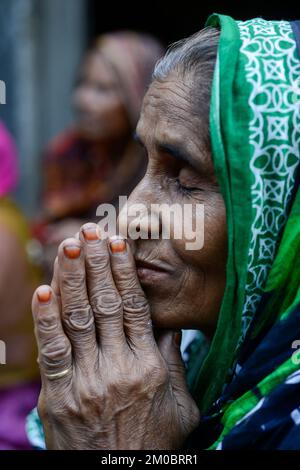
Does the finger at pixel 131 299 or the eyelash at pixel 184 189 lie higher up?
the eyelash at pixel 184 189

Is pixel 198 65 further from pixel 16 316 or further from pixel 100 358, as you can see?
pixel 16 316

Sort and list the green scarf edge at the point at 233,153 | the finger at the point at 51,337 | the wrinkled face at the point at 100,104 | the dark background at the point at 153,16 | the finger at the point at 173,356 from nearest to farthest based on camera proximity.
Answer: the green scarf edge at the point at 233,153 → the finger at the point at 51,337 → the finger at the point at 173,356 → the wrinkled face at the point at 100,104 → the dark background at the point at 153,16

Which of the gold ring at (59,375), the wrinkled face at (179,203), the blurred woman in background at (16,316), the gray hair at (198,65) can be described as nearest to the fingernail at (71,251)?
the wrinkled face at (179,203)

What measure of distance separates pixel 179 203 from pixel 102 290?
288mm

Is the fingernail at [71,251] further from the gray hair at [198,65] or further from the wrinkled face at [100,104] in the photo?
the wrinkled face at [100,104]

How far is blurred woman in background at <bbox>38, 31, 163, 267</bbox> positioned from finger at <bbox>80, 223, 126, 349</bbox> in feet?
9.74

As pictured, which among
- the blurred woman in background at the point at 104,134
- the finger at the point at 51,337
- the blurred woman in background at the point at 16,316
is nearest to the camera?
the finger at the point at 51,337

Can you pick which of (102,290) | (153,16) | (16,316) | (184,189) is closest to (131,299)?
(102,290)

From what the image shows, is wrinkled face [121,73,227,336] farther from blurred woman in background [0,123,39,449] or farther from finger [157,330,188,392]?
blurred woman in background [0,123,39,449]

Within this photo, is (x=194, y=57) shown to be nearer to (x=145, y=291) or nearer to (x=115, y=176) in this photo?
(x=145, y=291)

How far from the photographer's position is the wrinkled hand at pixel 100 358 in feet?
Result: 6.06

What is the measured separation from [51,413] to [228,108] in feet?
2.81

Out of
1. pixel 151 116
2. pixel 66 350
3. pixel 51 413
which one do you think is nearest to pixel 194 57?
pixel 151 116

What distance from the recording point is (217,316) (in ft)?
6.37
